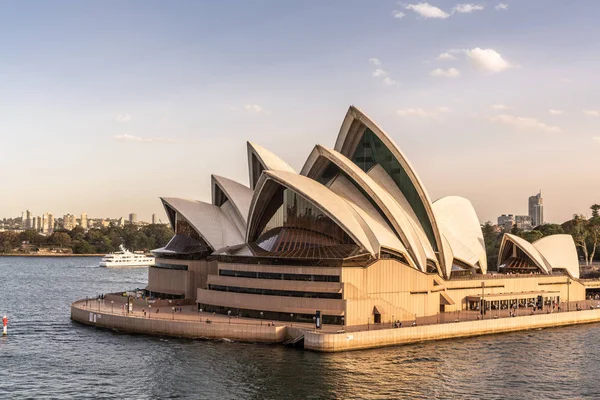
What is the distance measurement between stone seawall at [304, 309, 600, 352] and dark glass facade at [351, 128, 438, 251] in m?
9.99

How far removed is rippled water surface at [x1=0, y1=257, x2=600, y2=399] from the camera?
40812 mm

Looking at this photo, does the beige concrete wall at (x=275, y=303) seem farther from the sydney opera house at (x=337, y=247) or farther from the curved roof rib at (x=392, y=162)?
the curved roof rib at (x=392, y=162)

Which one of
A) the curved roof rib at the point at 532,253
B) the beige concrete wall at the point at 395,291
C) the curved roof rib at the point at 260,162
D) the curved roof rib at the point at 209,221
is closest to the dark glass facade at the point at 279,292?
the beige concrete wall at the point at 395,291

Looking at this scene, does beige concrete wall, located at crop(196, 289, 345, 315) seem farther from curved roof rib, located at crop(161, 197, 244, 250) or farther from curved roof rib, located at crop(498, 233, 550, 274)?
curved roof rib, located at crop(498, 233, 550, 274)

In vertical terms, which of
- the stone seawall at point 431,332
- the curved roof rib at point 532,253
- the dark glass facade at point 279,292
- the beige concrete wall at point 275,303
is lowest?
the stone seawall at point 431,332

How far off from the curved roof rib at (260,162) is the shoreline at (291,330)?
19.1m

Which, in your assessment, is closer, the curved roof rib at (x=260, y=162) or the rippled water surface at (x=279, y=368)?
the rippled water surface at (x=279, y=368)

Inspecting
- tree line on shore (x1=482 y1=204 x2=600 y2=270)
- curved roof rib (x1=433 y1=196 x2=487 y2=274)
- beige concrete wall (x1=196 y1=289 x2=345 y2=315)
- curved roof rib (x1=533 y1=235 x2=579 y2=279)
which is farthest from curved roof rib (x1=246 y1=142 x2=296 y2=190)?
tree line on shore (x1=482 y1=204 x2=600 y2=270)

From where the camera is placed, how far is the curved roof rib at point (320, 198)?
6103 cm

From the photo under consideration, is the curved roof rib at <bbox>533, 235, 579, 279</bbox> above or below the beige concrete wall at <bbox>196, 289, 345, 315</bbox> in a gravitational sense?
above

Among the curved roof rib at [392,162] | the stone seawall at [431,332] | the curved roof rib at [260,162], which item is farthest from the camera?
the curved roof rib at [260,162]

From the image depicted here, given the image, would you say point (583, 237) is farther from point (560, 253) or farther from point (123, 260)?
point (123, 260)

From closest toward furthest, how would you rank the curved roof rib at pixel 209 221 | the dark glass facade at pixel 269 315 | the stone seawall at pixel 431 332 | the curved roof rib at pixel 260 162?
1. the stone seawall at pixel 431 332
2. the dark glass facade at pixel 269 315
3. the curved roof rib at pixel 260 162
4. the curved roof rib at pixel 209 221

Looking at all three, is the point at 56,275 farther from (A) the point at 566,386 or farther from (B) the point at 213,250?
(A) the point at 566,386
